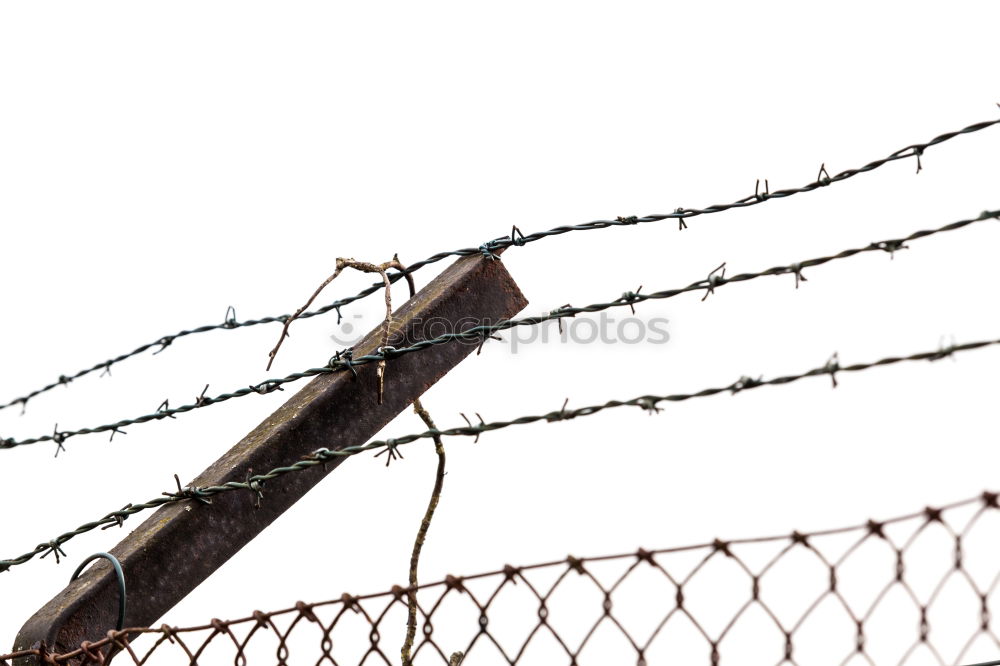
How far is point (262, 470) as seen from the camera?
12.5 feet

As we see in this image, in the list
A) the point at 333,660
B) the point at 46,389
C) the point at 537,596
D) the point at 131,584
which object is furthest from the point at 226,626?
the point at 46,389

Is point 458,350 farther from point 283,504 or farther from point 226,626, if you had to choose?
point 226,626

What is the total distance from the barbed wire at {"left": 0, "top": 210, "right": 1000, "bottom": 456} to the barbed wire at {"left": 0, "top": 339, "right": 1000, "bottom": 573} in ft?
0.90

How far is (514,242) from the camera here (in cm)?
394

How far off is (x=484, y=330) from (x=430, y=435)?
0.47 metres

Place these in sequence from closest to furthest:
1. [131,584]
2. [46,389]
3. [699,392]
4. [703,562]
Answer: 1. [703,562]
2. [699,392]
3. [131,584]
4. [46,389]

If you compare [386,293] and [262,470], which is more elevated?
[386,293]

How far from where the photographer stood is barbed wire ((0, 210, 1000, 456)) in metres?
3.21

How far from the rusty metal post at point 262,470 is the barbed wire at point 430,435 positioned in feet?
0.17

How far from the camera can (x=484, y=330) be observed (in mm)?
3713

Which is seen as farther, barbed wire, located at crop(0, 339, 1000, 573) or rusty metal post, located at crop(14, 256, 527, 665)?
rusty metal post, located at crop(14, 256, 527, 665)

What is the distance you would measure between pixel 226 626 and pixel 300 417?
748mm

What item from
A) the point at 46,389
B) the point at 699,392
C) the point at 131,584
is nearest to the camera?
the point at 699,392

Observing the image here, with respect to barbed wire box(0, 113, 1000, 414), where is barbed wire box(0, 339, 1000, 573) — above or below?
below
